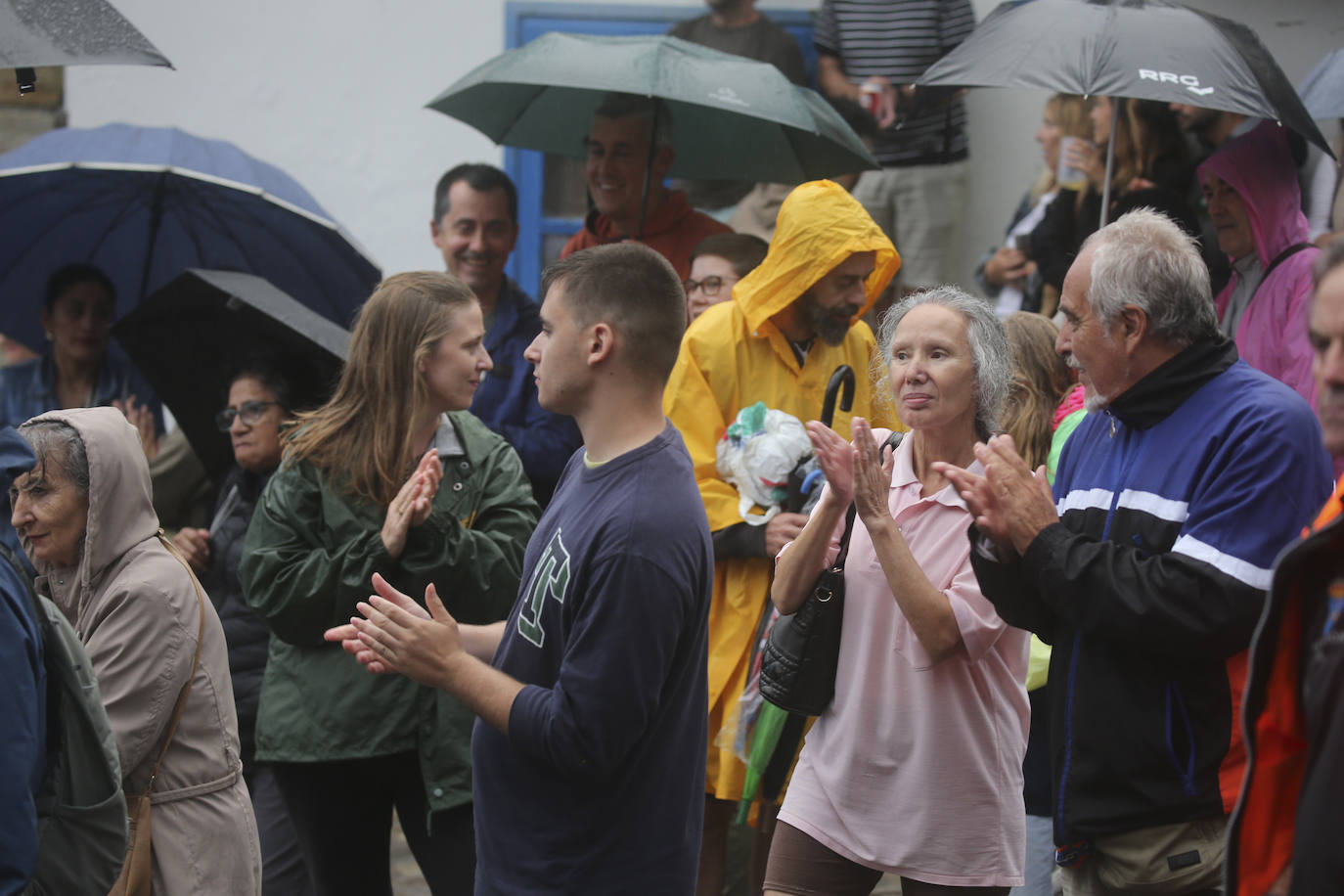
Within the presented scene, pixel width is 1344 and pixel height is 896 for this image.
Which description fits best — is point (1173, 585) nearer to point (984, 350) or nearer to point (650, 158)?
point (984, 350)

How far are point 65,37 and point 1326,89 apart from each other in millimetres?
4750

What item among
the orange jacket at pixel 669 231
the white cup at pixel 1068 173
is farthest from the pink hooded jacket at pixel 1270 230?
the orange jacket at pixel 669 231

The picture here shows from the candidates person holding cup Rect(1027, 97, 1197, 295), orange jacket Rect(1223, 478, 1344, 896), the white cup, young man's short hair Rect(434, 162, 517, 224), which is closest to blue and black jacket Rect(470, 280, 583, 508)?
young man's short hair Rect(434, 162, 517, 224)

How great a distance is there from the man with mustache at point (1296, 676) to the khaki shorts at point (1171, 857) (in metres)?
0.64

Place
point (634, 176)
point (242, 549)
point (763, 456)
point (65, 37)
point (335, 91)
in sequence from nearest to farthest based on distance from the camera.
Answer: point (65, 37) < point (763, 456) < point (242, 549) < point (634, 176) < point (335, 91)

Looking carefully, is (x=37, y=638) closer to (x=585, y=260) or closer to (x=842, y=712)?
(x=585, y=260)

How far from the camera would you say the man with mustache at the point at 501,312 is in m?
4.84

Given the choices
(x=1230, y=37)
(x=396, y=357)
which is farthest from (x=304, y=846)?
(x=1230, y=37)

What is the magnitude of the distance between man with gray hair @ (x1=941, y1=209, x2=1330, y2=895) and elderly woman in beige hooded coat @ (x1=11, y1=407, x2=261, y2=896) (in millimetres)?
1788

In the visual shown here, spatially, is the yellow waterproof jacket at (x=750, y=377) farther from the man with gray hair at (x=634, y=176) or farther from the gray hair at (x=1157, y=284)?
the gray hair at (x=1157, y=284)

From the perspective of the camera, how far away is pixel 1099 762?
111 inches

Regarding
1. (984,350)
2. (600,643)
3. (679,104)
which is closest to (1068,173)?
(679,104)

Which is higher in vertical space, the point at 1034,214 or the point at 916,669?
the point at 1034,214

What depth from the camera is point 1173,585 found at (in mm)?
2701
